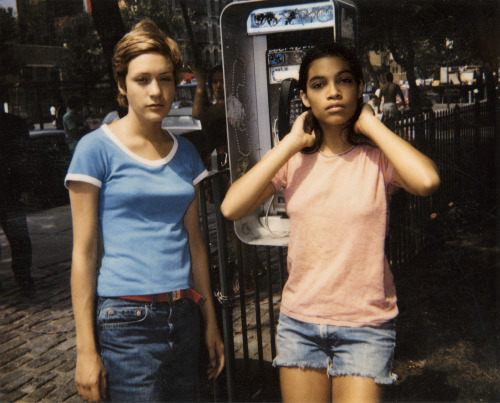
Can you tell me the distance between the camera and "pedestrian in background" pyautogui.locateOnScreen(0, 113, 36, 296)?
201 inches

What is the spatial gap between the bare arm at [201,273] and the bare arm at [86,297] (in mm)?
366

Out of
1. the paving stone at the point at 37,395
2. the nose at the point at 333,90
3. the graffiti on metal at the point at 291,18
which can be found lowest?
the paving stone at the point at 37,395

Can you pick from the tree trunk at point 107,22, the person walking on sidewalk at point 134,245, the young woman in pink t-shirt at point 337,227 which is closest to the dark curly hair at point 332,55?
the young woman in pink t-shirt at point 337,227

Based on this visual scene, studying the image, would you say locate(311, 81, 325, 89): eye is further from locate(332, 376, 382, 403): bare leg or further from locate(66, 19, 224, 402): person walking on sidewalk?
locate(332, 376, 382, 403): bare leg

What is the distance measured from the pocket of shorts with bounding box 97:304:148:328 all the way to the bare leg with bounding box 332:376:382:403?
2.24 ft

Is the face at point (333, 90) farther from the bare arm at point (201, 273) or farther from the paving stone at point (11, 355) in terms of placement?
the paving stone at point (11, 355)

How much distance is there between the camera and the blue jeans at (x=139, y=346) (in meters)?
1.74

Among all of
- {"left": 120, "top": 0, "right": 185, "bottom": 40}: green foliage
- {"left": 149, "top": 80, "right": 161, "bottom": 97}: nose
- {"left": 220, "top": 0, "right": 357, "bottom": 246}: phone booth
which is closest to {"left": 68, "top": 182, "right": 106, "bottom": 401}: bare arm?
{"left": 149, "top": 80, "right": 161, "bottom": 97}: nose

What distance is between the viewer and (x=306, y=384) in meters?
1.86

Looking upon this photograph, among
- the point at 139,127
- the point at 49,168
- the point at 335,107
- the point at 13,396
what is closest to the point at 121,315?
the point at 139,127

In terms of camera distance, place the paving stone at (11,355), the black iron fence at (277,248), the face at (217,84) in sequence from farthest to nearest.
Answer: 1. the face at (217,84)
2. the paving stone at (11,355)
3. the black iron fence at (277,248)

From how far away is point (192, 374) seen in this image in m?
1.94

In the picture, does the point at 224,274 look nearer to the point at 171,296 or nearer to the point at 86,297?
the point at 171,296

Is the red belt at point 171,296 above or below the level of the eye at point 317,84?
below
